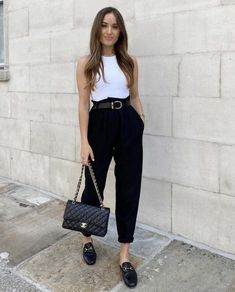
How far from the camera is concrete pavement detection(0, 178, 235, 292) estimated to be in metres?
2.95

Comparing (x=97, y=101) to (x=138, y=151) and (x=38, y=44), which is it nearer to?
(x=138, y=151)

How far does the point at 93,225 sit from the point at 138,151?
636mm

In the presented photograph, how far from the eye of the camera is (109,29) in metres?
2.84

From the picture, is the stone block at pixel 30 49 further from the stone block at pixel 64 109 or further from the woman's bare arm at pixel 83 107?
the woman's bare arm at pixel 83 107

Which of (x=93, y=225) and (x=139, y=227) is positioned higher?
(x=93, y=225)

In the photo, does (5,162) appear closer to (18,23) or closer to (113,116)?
(18,23)

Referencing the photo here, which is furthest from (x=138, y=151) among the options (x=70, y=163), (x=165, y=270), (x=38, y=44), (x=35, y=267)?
(x=38, y=44)

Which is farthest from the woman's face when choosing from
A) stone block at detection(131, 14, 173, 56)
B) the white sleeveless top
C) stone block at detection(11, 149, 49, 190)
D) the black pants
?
stone block at detection(11, 149, 49, 190)

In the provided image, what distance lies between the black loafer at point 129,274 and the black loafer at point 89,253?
28cm

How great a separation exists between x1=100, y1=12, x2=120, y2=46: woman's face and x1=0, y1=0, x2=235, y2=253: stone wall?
691 millimetres

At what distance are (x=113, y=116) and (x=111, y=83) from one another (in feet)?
0.78

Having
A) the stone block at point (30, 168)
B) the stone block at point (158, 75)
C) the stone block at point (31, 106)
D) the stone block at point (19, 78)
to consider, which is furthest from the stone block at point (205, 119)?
the stone block at point (19, 78)

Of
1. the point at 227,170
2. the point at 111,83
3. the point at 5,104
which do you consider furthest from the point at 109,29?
the point at 5,104

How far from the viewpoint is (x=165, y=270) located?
3.12 metres
